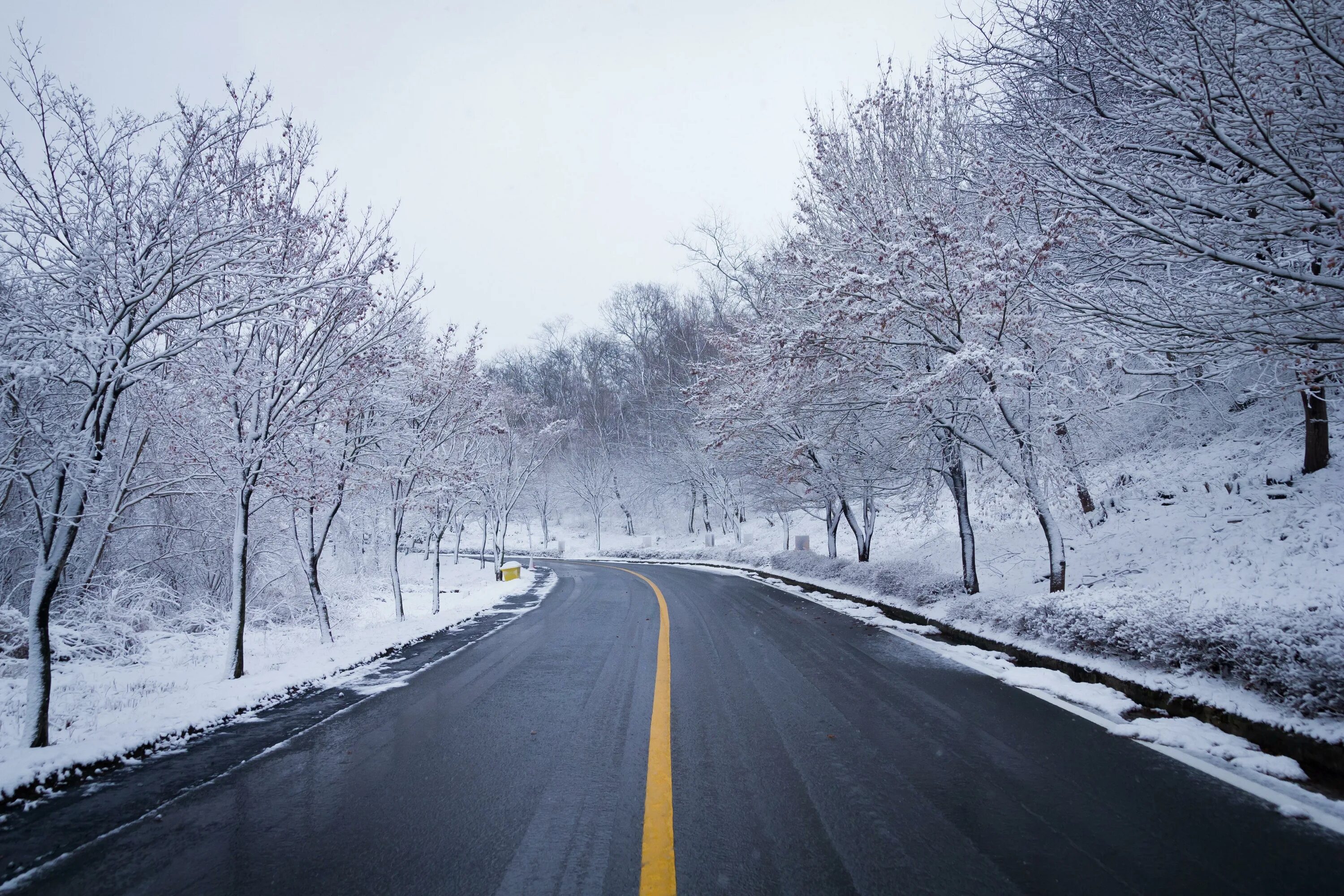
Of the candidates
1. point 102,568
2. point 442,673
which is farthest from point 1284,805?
point 102,568

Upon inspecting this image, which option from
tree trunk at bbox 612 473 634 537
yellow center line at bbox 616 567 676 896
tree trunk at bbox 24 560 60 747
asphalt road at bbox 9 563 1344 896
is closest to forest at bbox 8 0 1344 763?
tree trunk at bbox 24 560 60 747

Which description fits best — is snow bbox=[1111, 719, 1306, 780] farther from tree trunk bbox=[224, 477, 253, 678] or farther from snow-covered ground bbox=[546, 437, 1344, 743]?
tree trunk bbox=[224, 477, 253, 678]

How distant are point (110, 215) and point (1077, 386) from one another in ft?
37.1

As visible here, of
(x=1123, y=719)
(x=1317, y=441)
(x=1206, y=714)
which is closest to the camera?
(x=1206, y=714)

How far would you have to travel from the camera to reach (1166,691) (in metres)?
5.11

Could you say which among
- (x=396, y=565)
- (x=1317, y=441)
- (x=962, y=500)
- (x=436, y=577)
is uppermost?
(x=1317, y=441)

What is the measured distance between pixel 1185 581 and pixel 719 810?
785cm

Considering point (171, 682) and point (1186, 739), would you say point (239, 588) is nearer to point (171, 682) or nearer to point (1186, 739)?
point (171, 682)

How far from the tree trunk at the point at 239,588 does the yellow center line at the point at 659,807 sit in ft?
18.1

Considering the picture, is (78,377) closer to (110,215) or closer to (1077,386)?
(110,215)

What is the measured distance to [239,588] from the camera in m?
8.15

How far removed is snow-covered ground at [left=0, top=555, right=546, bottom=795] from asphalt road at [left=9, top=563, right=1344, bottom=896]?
712 mm

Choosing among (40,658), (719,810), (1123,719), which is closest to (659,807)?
(719,810)

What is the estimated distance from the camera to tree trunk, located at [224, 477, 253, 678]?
26.1ft
